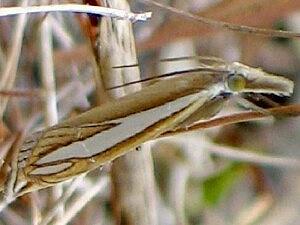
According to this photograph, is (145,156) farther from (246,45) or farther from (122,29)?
(246,45)

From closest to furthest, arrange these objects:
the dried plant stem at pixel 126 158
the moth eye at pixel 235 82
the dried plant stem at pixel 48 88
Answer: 1. the moth eye at pixel 235 82
2. the dried plant stem at pixel 126 158
3. the dried plant stem at pixel 48 88

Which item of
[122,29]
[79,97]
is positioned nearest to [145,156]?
[122,29]

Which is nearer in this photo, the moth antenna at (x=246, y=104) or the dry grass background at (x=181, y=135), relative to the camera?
the moth antenna at (x=246, y=104)

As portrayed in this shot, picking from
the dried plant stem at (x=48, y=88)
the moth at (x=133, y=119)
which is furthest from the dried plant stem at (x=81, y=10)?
the dried plant stem at (x=48, y=88)

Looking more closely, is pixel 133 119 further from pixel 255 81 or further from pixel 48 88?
pixel 48 88

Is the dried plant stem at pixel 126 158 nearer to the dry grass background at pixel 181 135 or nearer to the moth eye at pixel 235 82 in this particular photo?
the dry grass background at pixel 181 135

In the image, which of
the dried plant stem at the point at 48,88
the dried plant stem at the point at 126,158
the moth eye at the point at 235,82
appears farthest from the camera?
the dried plant stem at the point at 48,88

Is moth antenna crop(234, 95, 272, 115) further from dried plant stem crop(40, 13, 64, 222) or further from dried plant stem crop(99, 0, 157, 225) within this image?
dried plant stem crop(40, 13, 64, 222)
